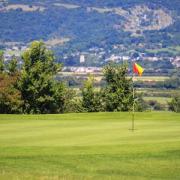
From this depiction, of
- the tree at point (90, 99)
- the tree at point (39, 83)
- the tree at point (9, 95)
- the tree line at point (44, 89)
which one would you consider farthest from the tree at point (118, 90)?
the tree at point (9, 95)

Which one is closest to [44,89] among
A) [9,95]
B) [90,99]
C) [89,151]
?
[9,95]

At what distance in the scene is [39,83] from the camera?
46531 millimetres

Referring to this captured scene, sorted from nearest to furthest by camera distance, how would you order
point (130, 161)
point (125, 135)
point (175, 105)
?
1. point (130, 161)
2. point (125, 135)
3. point (175, 105)

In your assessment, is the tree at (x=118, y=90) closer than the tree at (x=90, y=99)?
Yes

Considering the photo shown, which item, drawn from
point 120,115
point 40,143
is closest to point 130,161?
point 40,143

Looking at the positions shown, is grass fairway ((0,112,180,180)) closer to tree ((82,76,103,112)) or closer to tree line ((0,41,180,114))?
tree line ((0,41,180,114))

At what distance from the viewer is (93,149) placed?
1867cm

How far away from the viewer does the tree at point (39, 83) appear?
152ft

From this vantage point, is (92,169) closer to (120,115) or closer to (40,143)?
(40,143)

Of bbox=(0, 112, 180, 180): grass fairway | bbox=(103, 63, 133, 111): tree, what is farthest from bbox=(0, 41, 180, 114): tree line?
bbox=(0, 112, 180, 180): grass fairway

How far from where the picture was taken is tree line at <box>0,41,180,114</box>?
45594 millimetres

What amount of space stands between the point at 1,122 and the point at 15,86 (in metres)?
19.4

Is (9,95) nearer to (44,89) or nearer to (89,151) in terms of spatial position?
(44,89)

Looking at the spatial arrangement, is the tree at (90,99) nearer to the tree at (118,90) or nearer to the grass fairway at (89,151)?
the tree at (118,90)
